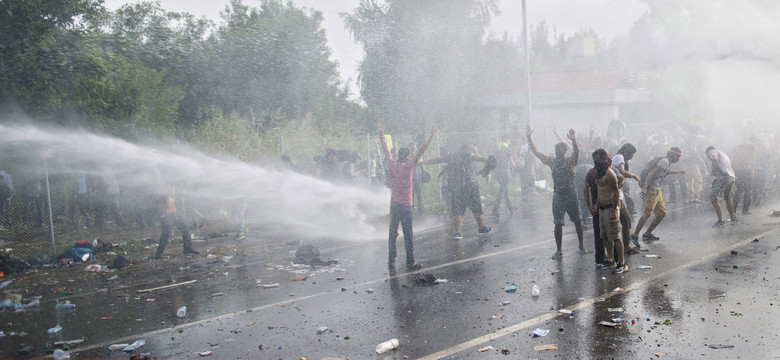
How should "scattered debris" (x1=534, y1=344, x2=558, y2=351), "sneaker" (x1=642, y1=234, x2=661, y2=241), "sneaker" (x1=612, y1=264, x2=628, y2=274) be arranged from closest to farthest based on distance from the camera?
"scattered debris" (x1=534, y1=344, x2=558, y2=351)
"sneaker" (x1=612, y1=264, x2=628, y2=274)
"sneaker" (x1=642, y1=234, x2=661, y2=241)

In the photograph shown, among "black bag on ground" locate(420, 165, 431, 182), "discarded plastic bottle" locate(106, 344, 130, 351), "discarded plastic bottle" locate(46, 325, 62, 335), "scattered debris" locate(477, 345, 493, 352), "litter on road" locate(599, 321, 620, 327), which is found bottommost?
"scattered debris" locate(477, 345, 493, 352)

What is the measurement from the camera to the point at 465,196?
39.8ft

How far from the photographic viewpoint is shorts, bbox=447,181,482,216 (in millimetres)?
12107

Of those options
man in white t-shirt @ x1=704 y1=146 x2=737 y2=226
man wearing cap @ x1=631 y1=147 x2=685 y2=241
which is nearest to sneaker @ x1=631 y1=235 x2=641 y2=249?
man wearing cap @ x1=631 y1=147 x2=685 y2=241

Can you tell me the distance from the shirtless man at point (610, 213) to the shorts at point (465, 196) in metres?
3.77

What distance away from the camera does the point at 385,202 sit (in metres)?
16.5

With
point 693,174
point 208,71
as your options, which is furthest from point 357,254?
point 208,71

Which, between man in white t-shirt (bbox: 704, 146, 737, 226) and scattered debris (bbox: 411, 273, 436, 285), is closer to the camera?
scattered debris (bbox: 411, 273, 436, 285)

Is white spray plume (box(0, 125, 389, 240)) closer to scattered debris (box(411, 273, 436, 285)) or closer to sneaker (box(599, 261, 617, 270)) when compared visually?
scattered debris (box(411, 273, 436, 285))

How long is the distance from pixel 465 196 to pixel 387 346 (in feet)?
22.1

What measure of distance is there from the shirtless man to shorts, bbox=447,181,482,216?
3770 millimetres

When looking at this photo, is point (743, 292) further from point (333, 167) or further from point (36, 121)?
point (36, 121)

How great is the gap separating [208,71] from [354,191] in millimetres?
12030

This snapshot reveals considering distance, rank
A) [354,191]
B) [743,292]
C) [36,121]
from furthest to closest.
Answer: [354,191]
[36,121]
[743,292]
